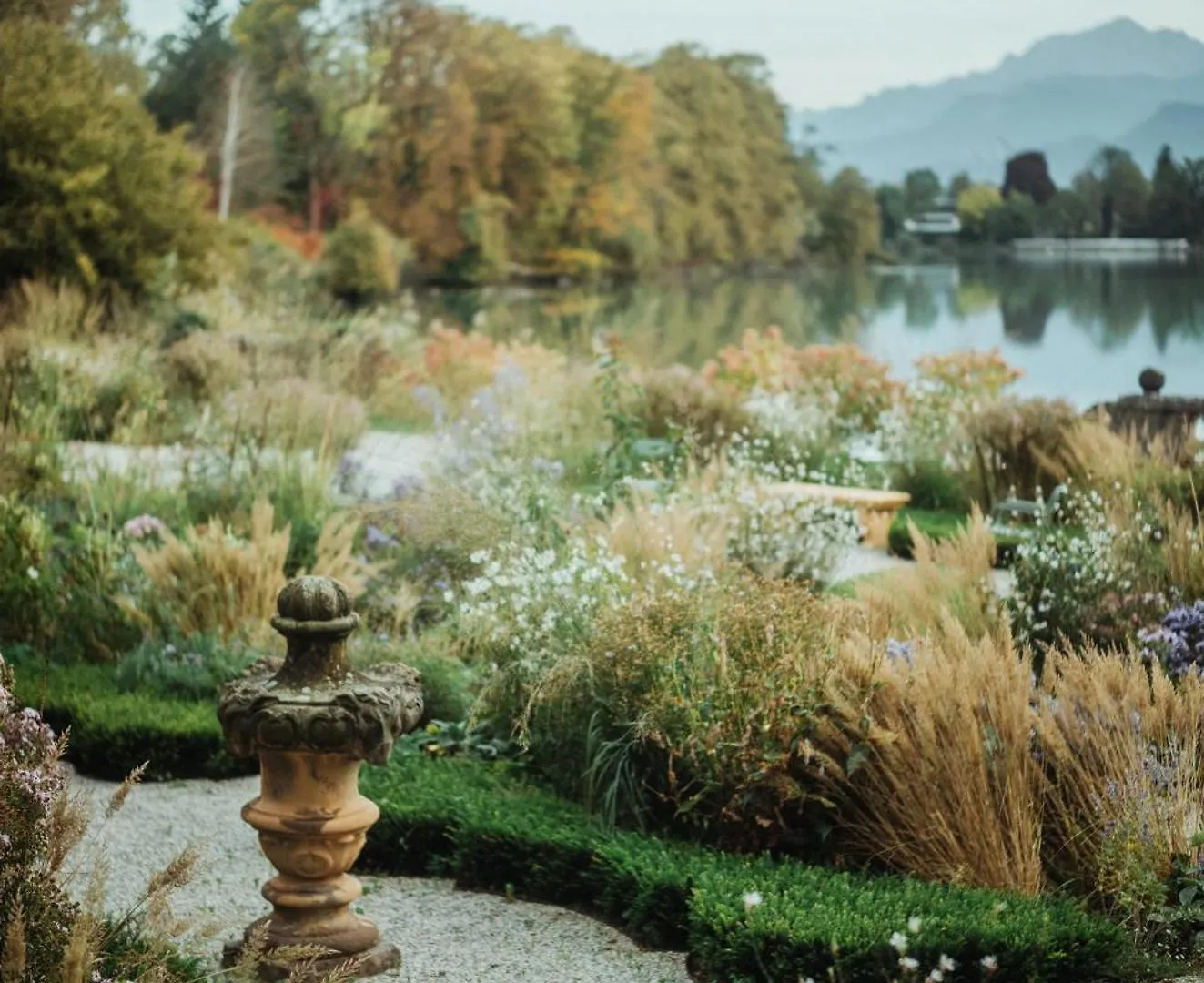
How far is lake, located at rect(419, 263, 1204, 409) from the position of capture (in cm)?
1424

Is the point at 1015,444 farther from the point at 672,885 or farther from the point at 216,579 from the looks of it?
the point at 672,885

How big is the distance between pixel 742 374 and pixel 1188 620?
30.8 feet

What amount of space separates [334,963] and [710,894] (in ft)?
2.71

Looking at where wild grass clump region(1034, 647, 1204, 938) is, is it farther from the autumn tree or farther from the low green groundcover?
the autumn tree

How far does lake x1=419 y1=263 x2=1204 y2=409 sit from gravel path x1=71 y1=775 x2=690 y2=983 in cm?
692

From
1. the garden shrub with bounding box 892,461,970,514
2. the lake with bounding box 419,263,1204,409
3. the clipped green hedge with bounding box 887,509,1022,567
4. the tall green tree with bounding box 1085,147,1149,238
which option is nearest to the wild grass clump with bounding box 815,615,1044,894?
the clipped green hedge with bounding box 887,509,1022,567

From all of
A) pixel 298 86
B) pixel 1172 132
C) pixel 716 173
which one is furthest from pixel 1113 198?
pixel 716 173

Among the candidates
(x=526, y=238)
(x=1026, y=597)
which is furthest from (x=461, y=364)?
(x=526, y=238)

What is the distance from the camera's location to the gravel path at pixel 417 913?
12.5 ft

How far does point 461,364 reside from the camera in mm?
14883

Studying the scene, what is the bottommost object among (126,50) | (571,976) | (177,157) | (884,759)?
(571,976)

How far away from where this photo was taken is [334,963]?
3.66m

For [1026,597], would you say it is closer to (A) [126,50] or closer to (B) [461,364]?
(B) [461,364]

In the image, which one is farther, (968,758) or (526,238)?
(526,238)
